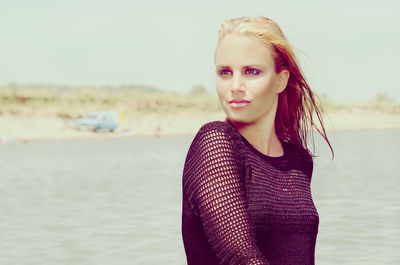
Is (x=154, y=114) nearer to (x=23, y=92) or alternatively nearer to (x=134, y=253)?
(x=23, y=92)

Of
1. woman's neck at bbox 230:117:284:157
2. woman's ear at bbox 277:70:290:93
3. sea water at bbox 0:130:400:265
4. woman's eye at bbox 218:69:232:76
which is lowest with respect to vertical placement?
sea water at bbox 0:130:400:265

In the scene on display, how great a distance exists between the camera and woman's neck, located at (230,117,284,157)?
218 centimetres

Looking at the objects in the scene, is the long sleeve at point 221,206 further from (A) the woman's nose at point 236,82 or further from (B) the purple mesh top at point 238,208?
(A) the woman's nose at point 236,82

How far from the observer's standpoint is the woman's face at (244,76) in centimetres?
205

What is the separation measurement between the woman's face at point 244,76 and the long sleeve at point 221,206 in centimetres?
15

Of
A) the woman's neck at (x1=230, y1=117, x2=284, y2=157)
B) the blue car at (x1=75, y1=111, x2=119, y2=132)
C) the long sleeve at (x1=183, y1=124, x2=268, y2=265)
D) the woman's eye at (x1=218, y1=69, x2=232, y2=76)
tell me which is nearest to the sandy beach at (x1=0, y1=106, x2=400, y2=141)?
the blue car at (x1=75, y1=111, x2=119, y2=132)

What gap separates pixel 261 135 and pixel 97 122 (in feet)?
127

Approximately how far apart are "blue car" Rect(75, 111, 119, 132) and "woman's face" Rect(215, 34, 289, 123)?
1517 inches

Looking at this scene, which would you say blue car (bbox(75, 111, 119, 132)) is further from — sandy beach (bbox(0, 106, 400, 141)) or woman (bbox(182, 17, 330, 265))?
woman (bbox(182, 17, 330, 265))

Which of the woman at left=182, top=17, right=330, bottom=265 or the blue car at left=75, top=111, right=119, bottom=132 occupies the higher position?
the woman at left=182, top=17, right=330, bottom=265

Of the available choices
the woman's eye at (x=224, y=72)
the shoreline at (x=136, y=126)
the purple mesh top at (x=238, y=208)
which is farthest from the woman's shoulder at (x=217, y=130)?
the shoreline at (x=136, y=126)

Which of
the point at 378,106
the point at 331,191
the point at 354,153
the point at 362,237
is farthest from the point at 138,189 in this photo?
the point at 378,106

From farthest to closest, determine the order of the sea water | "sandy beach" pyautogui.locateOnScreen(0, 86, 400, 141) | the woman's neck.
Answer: "sandy beach" pyautogui.locateOnScreen(0, 86, 400, 141), the sea water, the woman's neck

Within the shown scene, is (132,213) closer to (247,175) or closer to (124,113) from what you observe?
(247,175)
